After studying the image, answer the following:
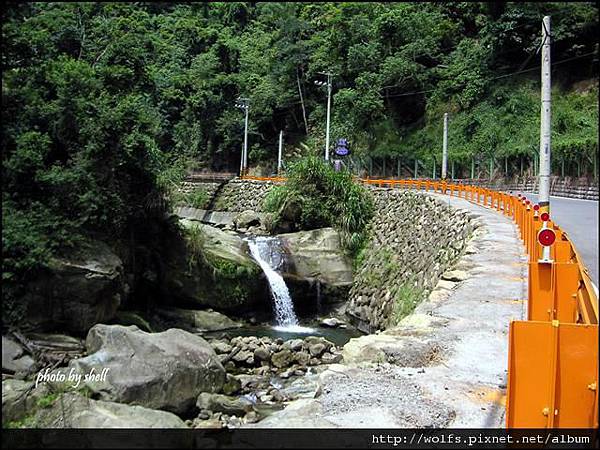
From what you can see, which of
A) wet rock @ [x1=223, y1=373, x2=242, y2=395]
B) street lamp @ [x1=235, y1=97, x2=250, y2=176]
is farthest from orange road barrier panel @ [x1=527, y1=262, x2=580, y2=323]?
street lamp @ [x1=235, y1=97, x2=250, y2=176]

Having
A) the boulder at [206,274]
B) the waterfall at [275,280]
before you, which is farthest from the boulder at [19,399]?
the waterfall at [275,280]

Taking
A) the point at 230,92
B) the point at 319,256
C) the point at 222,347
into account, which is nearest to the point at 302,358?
the point at 222,347

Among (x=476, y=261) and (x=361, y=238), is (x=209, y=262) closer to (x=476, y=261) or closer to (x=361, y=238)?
(x=361, y=238)

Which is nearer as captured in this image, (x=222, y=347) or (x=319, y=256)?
(x=222, y=347)

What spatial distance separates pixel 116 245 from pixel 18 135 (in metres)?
4.02

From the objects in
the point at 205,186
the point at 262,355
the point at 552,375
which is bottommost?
the point at 262,355

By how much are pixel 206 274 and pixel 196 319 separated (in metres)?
1.74

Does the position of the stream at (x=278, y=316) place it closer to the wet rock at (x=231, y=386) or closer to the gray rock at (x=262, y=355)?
the gray rock at (x=262, y=355)

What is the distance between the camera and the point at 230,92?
50.0 m

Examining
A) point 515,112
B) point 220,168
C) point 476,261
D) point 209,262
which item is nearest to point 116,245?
point 209,262

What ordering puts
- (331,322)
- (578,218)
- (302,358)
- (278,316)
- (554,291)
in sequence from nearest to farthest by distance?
(554,291)
(302,358)
(578,218)
(331,322)
(278,316)

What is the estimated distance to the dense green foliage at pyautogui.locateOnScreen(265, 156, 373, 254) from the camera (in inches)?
878

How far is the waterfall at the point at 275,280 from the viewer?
1820cm

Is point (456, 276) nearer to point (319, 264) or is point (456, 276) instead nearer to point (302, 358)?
point (302, 358)
